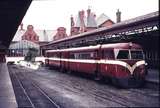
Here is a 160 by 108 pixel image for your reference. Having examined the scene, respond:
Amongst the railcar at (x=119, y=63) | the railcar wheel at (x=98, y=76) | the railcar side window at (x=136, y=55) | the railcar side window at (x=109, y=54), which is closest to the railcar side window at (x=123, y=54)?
the railcar at (x=119, y=63)

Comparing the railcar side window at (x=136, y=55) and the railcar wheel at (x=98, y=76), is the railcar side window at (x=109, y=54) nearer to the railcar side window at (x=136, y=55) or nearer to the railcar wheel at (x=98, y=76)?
the railcar side window at (x=136, y=55)

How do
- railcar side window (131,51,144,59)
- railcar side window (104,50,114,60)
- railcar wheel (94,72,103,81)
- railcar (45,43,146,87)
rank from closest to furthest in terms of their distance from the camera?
railcar (45,43,146,87) < railcar side window (131,51,144,59) < railcar side window (104,50,114,60) < railcar wheel (94,72,103,81)

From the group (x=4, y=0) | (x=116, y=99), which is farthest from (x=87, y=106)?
(x=4, y=0)

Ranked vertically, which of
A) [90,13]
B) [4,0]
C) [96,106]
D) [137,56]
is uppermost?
[90,13]

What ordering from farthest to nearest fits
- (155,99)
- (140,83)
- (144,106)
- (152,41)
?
(152,41) → (140,83) → (155,99) → (144,106)

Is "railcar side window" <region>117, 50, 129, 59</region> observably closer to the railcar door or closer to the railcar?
the railcar

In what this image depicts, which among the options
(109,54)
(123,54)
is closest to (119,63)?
(123,54)

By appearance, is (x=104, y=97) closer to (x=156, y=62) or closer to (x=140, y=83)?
(x=140, y=83)

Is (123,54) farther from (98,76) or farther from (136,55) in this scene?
(98,76)

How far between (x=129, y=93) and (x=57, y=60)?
2194 cm

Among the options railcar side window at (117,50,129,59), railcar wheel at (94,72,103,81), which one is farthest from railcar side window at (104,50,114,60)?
railcar wheel at (94,72,103,81)

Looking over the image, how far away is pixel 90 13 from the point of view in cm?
7350

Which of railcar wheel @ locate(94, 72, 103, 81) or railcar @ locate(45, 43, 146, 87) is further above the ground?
railcar @ locate(45, 43, 146, 87)

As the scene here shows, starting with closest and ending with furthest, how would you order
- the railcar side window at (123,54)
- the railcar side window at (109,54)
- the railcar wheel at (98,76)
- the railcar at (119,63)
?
the railcar at (119,63) < the railcar side window at (123,54) < the railcar side window at (109,54) < the railcar wheel at (98,76)
